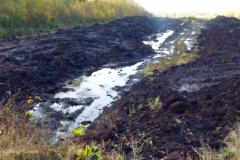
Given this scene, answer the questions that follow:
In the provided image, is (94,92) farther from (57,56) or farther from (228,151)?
(228,151)

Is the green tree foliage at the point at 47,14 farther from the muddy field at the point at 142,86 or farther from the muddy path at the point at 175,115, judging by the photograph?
the muddy path at the point at 175,115

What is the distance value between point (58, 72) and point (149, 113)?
25.7 ft

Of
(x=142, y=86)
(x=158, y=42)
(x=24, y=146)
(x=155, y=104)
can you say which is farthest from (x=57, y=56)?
(x=24, y=146)

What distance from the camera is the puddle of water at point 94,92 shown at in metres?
14.1

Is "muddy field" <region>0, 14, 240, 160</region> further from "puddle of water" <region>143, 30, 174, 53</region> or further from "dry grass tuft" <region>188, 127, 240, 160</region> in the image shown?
"puddle of water" <region>143, 30, 174, 53</region>

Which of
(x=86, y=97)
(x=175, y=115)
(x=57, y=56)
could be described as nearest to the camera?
(x=175, y=115)

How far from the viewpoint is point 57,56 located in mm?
21266

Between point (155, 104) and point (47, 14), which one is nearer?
point (155, 104)

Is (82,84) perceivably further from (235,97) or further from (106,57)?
(235,97)

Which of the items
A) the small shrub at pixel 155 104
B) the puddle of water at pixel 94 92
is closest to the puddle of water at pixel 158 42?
the puddle of water at pixel 94 92

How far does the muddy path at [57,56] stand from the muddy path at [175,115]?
317 centimetres

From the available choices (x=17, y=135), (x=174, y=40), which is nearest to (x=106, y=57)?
(x=174, y=40)

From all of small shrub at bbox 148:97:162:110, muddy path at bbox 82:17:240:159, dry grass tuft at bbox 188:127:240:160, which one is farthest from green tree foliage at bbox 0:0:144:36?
dry grass tuft at bbox 188:127:240:160

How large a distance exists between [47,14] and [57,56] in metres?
12.2
